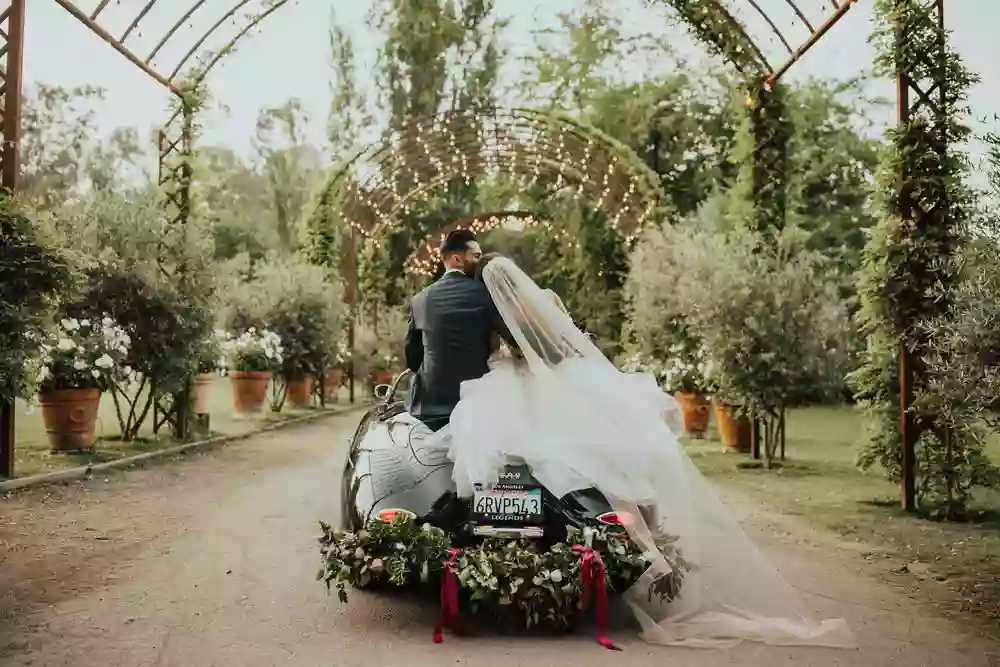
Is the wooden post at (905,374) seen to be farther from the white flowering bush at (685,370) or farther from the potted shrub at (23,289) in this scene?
the potted shrub at (23,289)

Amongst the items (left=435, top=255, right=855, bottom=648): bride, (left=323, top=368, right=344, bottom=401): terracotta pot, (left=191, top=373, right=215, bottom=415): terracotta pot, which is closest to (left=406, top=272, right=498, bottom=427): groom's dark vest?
(left=435, top=255, right=855, bottom=648): bride

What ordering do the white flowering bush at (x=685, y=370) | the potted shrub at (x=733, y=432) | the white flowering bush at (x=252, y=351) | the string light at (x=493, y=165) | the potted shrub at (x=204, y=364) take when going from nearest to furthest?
the potted shrub at (x=204, y=364) < the potted shrub at (x=733, y=432) < the white flowering bush at (x=685, y=370) < the white flowering bush at (x=252, y=351) < the string light at (x=493, y=165)

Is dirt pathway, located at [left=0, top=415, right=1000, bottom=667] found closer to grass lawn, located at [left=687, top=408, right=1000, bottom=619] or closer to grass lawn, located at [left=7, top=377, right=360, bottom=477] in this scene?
grass lawn, located at [left=687, top=408, right=1000, bottom=619]

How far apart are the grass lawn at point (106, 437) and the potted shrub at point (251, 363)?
305mm

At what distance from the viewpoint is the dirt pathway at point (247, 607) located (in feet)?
14.0

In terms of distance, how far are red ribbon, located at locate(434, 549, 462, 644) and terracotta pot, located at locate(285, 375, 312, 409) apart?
15213 mm

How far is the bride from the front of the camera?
4.71 meters

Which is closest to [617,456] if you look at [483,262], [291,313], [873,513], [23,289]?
[483,262]

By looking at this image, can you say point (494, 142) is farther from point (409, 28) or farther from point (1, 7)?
point (1, 7)

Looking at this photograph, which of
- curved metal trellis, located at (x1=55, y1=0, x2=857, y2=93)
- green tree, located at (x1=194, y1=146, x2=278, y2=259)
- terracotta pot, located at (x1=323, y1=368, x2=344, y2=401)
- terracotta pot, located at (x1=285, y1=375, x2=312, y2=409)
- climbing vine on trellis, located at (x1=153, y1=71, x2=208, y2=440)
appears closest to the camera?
curved metal trellis, located at (x1=55, y1=0, x2=857, y2=93)

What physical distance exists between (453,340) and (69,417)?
24.9 ft

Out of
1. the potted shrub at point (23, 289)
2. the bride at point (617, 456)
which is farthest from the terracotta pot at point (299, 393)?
the bride at point (617, 456)

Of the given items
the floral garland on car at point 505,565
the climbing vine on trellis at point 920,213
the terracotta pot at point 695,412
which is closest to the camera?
the floral garland on car at point 505,565

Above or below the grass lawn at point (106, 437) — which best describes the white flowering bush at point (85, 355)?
above
